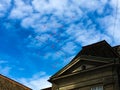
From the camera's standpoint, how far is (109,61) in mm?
23703

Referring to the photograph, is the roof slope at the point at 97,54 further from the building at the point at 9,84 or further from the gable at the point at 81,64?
the building at the point at 9,84

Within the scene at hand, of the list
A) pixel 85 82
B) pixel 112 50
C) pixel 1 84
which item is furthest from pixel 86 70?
pixel 1 84

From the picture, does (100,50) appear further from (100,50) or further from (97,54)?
(97,54)

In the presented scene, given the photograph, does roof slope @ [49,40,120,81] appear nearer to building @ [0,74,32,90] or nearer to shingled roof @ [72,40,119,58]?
shingled roof @ [72,40,119,58]

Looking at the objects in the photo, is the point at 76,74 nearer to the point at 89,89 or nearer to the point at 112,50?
the point at 89,89

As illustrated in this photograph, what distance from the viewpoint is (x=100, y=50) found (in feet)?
86.8

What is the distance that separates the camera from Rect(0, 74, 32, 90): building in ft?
110

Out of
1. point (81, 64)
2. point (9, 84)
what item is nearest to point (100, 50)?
point (81, 64)

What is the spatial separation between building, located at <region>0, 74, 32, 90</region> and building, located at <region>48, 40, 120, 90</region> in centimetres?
871

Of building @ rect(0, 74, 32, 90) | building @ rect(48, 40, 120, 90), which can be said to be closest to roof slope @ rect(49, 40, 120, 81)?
building @ rect(48, 40, 120, 90)

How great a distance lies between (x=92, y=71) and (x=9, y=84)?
1350 cm

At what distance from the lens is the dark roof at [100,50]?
25.2 metres

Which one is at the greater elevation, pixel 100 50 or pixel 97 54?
pixel 100 50

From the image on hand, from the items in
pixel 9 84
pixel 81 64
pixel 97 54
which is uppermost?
pixel 97 54
